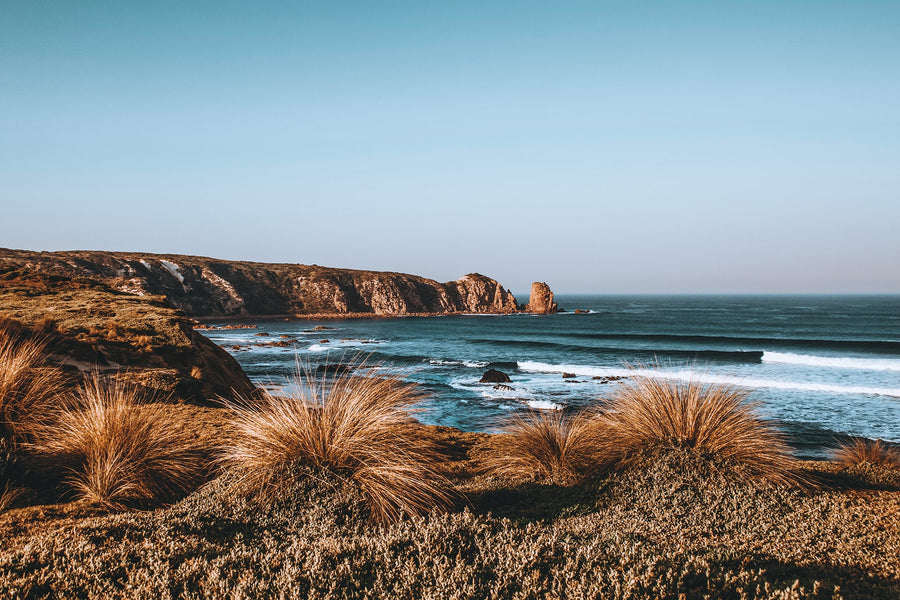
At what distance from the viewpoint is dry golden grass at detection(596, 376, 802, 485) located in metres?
6.32

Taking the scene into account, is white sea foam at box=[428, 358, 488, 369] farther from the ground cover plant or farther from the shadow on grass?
the shadow on grass

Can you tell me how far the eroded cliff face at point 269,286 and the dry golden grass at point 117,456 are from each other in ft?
240

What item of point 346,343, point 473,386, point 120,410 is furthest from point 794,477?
point 346,343

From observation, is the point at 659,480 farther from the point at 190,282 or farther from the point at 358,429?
the point at 190,282

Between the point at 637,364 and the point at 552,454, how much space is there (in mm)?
25318

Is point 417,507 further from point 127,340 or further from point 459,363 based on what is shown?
point 459,363

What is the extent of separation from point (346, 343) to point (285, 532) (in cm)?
4537

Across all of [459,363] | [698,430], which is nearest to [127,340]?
[698,430]

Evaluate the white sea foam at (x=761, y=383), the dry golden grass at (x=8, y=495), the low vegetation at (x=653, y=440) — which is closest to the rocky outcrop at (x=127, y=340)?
the dry golden grass at (x=8, y=495)

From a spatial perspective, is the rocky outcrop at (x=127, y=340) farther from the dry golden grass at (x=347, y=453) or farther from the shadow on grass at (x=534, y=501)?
the shadow on grass at (x=534, y=501)

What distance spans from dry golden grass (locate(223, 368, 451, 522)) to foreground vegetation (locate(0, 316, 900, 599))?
2 centimetres

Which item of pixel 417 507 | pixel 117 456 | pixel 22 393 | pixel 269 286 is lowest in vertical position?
pixel 417 507

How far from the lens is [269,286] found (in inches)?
3802

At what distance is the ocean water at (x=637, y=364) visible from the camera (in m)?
18.5
